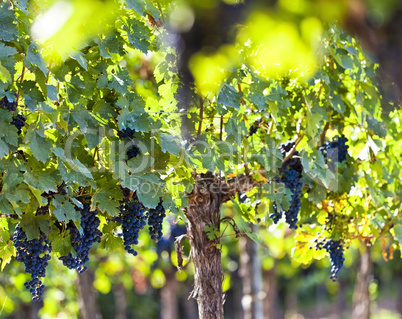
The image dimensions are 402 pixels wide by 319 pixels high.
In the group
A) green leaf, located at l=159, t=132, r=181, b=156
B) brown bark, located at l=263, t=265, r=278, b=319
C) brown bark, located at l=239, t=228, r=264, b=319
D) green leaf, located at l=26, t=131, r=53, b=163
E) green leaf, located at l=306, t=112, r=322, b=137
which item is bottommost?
brown bark, located at l=263, t=265, r=278, b=319

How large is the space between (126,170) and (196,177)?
89cm

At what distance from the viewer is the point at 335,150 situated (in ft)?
13.7

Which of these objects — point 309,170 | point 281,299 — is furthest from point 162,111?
point 281,299

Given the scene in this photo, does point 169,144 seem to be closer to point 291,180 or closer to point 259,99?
point 259,99

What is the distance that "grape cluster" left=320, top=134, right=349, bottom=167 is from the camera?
4177 mm

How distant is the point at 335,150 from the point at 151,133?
69.2 inches

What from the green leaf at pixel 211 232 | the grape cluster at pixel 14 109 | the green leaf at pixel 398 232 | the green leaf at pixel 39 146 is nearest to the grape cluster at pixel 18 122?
the grape cluster at pixel 14 109

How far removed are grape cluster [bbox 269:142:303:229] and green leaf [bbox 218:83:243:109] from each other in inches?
43.3

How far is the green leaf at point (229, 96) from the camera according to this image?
3008 mm

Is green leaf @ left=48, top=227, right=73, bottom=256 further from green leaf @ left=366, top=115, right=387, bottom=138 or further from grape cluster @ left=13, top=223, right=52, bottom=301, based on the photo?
green leaf @ left=366, top=115, right=387, bottom=138

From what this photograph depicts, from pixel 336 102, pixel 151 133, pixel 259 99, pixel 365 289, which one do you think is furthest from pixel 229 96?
pixel 365 289

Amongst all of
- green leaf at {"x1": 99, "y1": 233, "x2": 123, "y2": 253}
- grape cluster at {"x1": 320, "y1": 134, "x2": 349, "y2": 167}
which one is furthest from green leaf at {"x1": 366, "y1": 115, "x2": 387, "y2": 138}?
green leaf at {"x1": 99, "y1": 233, "x2": 123, "y2": 253}

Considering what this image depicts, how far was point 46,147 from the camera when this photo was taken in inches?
106

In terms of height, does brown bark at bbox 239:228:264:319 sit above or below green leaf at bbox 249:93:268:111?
below
